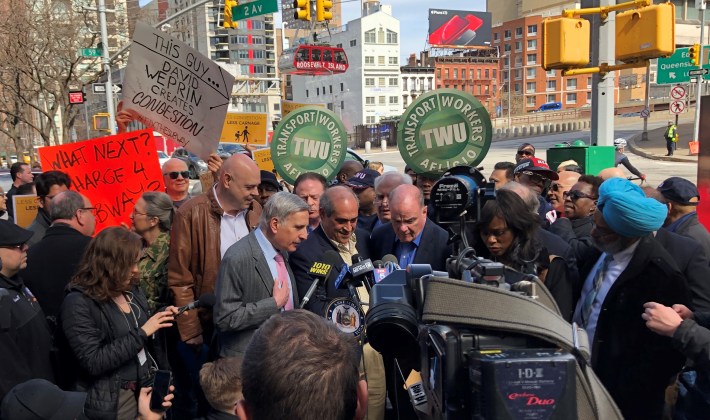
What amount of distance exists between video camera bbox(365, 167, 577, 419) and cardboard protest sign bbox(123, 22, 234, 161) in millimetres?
4213

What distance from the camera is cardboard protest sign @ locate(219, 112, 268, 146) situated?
32.2 feet

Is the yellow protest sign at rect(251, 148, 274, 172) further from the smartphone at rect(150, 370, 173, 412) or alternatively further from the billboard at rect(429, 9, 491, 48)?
the billboard at rect(429, 9, 491, 48)

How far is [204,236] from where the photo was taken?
13.0 ft

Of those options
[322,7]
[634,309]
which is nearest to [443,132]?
[634,309]

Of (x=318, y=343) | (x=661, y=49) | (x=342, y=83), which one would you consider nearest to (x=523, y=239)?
(x=318, y=343)

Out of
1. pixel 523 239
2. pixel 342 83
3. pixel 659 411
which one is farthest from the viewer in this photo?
pixel 342 83

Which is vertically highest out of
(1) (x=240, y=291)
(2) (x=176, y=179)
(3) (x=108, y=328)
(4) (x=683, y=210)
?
(2) (x=176, y=179)

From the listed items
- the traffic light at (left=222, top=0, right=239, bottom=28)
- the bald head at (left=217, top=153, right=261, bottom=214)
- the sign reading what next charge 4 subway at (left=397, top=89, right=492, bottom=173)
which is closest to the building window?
the traffic light at (left=222, top=0, right=239, bottom=28)

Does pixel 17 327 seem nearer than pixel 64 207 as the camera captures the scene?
Yes

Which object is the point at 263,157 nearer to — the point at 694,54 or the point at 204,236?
the point at 204,236

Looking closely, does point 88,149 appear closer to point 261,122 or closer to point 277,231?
point 277,231

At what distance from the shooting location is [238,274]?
11.1ft

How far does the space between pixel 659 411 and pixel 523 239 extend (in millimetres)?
1048

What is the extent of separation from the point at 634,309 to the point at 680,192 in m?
2.03
